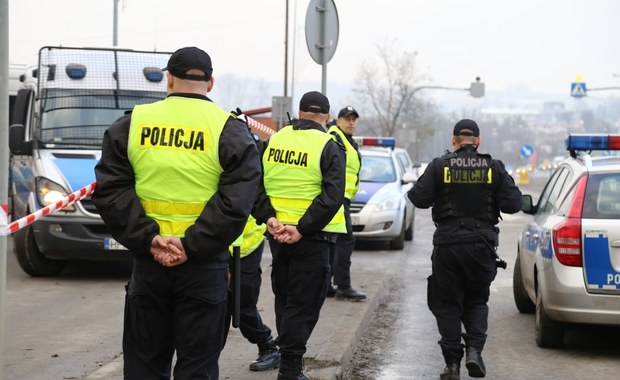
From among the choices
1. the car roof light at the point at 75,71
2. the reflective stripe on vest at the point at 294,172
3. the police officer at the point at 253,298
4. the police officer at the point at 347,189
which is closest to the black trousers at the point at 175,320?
the reflective stripe on vest at the point at 294,172

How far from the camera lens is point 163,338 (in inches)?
196

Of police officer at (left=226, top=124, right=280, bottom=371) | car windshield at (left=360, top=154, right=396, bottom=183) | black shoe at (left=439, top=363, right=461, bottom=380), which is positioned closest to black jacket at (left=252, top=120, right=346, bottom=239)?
police officer at (left=226, top=124, right=280, bottom=371)

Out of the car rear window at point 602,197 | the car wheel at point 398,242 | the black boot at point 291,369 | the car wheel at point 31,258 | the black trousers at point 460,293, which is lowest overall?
the car wheel at point 398,242

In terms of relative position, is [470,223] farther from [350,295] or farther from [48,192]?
[48,192]

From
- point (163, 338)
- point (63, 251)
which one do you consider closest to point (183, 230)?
point (163, 338)

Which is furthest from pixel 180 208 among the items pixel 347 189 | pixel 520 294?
pixel 520 294

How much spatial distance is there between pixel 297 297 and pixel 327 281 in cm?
24

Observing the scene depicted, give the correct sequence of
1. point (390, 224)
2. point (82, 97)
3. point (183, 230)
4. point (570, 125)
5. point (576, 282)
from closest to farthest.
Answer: point (183, 230), point (576, 282), point (82, 97), point (390, 224), point (570, 125)

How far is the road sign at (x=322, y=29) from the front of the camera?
12.2m

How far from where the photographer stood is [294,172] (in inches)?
278

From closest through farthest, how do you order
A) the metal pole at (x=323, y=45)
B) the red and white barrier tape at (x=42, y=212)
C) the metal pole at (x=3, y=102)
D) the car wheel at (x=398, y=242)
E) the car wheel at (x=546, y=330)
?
the metal pole at (x=3, y=102) → the red and white barrier tape at (x=42, y=212) → the car wheel at (x=546, y=330) → the metal pole at (x=323, y=45) → the car wheel at (x=398, y=242)

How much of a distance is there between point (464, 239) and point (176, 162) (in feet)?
11.3

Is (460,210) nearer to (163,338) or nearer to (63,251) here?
(163,338)

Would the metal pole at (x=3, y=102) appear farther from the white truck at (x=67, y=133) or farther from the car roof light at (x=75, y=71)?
the car roof light at (x=75, y=71)
